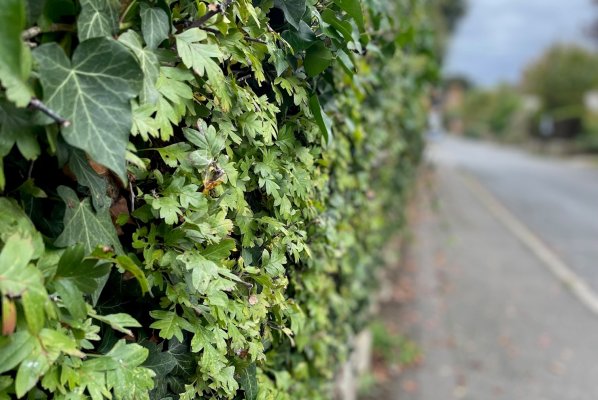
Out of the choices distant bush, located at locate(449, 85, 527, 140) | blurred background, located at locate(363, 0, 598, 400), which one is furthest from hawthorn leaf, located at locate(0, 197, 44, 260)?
distant bush, located at locate(449, 85, 527, 140)

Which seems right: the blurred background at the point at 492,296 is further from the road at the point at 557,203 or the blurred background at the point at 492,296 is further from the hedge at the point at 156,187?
the hedge at the point at 156,187

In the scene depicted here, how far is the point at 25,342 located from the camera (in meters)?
0.96

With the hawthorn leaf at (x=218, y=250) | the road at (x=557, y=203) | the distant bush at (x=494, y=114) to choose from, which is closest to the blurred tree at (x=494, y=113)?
the distant bush at (x=494, y=114)

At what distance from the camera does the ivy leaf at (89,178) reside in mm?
1067

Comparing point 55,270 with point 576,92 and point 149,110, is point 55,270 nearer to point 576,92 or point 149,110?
point 149,110

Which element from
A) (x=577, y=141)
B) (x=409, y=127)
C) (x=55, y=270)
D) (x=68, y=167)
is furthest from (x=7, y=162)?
(x=577, y=141)

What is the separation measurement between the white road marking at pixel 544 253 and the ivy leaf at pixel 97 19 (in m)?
7.24

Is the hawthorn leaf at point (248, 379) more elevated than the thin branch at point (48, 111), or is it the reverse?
the thin branch at point (48, 111)

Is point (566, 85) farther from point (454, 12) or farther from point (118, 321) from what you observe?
point (118, 321)

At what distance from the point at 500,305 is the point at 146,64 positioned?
6.80 m

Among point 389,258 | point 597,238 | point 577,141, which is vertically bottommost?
point 577,141

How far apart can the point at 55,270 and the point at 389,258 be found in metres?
6.15

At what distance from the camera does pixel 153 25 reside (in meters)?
1.12

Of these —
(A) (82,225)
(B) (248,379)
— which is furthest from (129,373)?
(B) (248,379)
